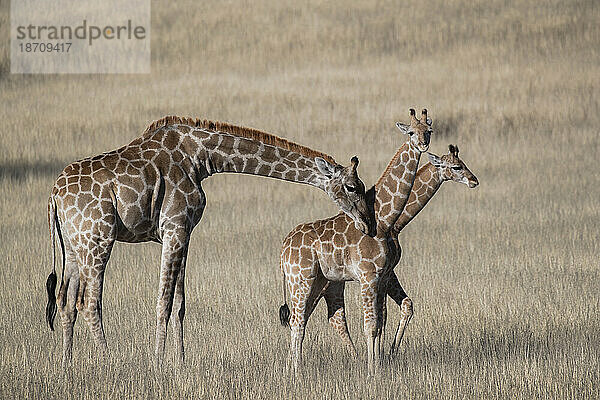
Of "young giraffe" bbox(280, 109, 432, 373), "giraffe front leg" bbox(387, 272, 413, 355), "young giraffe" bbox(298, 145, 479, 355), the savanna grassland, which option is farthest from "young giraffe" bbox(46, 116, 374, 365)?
"giraffe front leg" bbox(387, 272, 413, 355)

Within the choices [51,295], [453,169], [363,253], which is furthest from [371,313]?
[51,295]

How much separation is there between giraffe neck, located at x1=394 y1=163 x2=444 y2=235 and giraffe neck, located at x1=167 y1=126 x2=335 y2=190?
928mm

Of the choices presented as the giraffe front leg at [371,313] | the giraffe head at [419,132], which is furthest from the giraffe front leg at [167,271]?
the giraffe head at [419,132]

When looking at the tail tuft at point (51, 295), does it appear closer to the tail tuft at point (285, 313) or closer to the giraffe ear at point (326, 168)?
the tail tuft at point (285, 313)

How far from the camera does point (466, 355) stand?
34.9 ft

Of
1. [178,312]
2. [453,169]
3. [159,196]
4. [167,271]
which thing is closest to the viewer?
[453,169]

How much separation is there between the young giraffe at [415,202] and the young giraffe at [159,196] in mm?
553

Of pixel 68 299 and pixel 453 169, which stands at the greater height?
pixel 453 169

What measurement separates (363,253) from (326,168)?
2.93 ft

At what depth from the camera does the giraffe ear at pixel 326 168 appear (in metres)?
9.55

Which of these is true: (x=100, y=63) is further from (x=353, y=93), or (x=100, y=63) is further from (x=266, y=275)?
(x=266, y=275)

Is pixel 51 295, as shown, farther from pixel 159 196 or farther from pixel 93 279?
pixel 159 196

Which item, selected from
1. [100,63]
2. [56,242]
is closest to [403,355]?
[56,242]

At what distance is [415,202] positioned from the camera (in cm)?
979
